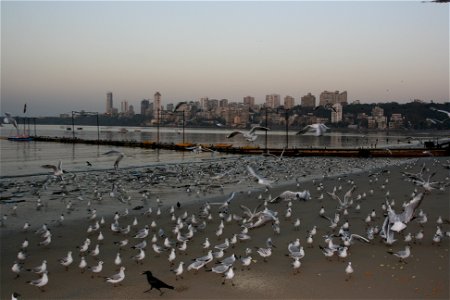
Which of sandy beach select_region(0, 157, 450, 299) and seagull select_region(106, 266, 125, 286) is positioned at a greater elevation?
seagull select_region(106, 266, 125, 286)

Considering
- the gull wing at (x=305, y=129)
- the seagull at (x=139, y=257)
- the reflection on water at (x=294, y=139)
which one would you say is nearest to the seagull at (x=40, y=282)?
the seagull at (x=139, y=257)

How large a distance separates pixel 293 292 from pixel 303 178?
18340 millimetres

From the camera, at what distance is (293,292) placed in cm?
768

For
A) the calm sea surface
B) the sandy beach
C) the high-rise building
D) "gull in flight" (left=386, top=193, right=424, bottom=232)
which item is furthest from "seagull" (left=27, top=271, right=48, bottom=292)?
the calm sea surface

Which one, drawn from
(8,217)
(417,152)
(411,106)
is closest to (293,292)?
(8,217)

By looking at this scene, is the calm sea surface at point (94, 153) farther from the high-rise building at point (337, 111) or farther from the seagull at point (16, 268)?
the seagull at point (16, 268)

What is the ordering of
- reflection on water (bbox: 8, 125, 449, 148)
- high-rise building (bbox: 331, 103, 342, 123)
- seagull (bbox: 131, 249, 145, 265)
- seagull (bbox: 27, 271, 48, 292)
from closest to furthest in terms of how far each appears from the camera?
1. seagull (bbox: 27, 271, 48, 292)
2. seagull (bbox: 131, 249, 145, 265)
3. high-rise building (bbox: 331, 103, 342, 123)
4. reflection on water (bbox: 8, 125, 449, 148)

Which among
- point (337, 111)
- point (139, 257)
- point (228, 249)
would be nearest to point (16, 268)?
point (139, 257)

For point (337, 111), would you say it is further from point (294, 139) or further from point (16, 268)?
point (294, 139)

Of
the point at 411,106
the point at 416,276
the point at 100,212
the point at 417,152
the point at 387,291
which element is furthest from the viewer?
the point at 411,106

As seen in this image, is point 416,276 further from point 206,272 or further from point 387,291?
point 206,272

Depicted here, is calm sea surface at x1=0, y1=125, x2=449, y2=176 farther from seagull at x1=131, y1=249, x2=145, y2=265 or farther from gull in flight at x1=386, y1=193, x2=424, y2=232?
gull in flight at x1=386, y1=193, x2=424, y2=232

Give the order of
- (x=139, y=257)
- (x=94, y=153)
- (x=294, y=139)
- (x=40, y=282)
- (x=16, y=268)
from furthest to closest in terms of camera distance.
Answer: (x=294, y=139) → (x=94, y=153) → (x=139, y=257) → (x=16, y=268) → (x=40, y=282)

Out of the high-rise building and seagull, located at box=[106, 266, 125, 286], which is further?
the high-rise building
